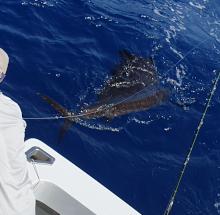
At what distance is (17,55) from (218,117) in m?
4.77

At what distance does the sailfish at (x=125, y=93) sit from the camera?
5316mm

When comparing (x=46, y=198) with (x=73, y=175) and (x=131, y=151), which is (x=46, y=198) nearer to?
(x=73, y=175)

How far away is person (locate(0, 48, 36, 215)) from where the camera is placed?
1.71 meters

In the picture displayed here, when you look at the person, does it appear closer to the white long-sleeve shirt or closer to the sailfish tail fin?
the white long-sleeve shirt

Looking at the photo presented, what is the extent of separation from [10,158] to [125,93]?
4484mm

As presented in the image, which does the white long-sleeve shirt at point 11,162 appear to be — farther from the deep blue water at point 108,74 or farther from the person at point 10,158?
the deep blue water at point 108,74

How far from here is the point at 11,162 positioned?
5.77 feet

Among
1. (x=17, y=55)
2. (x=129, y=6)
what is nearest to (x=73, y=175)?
(x=17, y=55)

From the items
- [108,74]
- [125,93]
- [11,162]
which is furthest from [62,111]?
[11,162]

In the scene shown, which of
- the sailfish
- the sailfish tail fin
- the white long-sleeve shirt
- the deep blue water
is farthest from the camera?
the sailfish

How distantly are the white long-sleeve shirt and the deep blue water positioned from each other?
2.71 metres

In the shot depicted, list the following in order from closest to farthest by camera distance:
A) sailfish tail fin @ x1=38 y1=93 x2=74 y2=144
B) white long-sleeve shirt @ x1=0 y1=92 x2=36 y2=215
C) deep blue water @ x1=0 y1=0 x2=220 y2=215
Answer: white long-sleeve shirt @ x1=0 y1=92 x2=36 y2=215 → deep blue water @ x1=0 y1=0 x2=220 y2=215 → sailfish tail fin @ x1=38 y1=93 x2=74 y2=144

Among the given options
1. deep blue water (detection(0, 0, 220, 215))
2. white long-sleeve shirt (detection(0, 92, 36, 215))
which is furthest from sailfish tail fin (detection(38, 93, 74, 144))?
white long-sleeve shirt (detection(0, 92, 36, 215))

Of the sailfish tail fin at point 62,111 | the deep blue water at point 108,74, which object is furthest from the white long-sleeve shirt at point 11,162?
the sailfish tail fin at point 62,111
